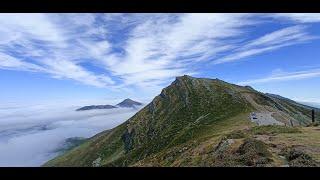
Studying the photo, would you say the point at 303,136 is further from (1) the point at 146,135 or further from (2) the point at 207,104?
(1) the point at 146,135

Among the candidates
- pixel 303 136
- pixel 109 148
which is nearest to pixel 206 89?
pixel 109 148

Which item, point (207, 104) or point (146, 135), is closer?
point (207, 104)

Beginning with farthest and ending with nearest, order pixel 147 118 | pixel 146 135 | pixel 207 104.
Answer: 1. pixel 147 118
2. pixel 146 135
3. pixel 207 104
